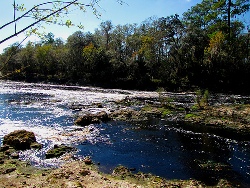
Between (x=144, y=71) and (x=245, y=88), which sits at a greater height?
(x=144, y=71)

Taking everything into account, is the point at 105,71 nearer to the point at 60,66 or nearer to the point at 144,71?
the point at 144,71

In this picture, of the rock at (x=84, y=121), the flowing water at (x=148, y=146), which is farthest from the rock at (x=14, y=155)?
the rock at (x=84, y=121)

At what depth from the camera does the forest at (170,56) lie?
53625 mm

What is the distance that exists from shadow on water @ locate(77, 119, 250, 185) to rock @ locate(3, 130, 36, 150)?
3162mm

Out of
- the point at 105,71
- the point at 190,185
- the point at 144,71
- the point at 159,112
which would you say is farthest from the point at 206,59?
the point at 190,185

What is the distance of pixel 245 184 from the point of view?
402 inches

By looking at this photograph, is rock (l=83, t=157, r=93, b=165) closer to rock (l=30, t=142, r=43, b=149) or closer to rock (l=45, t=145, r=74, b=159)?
rock (l=45, t=145, r=74, b=159)

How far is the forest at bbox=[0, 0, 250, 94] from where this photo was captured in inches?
2111

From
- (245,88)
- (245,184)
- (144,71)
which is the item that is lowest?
(245,184)

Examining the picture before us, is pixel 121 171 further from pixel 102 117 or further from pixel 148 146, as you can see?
pixel 102 117

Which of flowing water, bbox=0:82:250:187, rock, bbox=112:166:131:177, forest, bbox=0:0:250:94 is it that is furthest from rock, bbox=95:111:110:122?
forest, bbox=0:0:250:94

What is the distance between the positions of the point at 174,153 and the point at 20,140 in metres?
9.04

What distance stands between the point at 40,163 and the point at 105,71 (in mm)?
54310

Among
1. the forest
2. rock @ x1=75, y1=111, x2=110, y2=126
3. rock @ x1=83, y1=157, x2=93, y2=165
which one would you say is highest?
the forest
